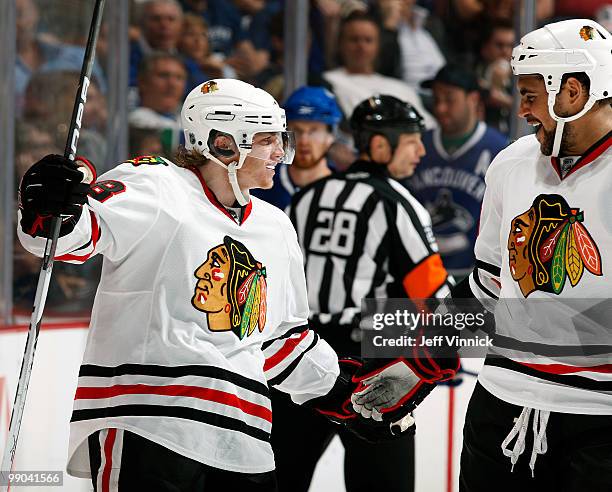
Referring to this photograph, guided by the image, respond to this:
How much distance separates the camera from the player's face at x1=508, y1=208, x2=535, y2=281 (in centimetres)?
210

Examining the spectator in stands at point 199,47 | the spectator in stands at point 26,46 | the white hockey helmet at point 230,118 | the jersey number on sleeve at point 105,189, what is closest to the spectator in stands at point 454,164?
the spectator in stands at point 199,47

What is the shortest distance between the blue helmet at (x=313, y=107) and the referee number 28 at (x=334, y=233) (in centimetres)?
59

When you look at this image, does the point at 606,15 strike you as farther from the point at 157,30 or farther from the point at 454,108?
the point at 157,30

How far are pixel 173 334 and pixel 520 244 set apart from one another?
25.8 inches

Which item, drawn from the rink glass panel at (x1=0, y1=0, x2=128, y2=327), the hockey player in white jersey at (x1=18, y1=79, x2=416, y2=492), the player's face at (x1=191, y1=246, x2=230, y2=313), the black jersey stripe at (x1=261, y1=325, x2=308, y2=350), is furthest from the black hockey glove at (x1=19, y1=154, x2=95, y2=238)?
the rink glass panel at (x1=0, y1=0, x2=128, y2=327)

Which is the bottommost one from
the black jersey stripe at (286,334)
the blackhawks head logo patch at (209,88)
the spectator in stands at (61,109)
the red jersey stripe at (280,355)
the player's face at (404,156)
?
the red jersey stripe at (280,355)

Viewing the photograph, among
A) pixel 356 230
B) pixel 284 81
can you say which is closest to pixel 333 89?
pixel 284 81

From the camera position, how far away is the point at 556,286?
2041mm

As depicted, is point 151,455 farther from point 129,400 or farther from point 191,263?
point 191,263

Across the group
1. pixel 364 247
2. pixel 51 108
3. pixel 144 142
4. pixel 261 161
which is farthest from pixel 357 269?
pixel 144 142

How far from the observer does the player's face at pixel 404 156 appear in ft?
10.2

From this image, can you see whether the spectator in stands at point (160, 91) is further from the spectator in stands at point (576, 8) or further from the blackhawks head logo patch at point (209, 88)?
the blackhawks head logo patch at point (209, 88)

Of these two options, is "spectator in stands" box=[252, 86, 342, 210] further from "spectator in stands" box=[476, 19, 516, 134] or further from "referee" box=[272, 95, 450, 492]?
"spectator in stands" box=[476, 19, 516, 134]

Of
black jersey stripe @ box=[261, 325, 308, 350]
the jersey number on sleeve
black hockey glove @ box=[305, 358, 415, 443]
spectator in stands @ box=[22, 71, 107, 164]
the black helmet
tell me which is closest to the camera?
the jersey number on sleeve
